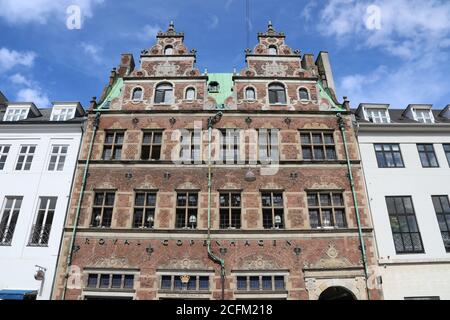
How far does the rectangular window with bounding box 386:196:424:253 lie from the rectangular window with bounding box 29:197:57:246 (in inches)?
729

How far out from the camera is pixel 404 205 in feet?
59.8

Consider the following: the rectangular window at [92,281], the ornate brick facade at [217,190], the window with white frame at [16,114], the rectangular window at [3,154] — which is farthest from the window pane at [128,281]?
the window with white frame at [16,114]

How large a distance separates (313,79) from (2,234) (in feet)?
66.7

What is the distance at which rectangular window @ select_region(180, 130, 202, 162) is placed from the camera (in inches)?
747

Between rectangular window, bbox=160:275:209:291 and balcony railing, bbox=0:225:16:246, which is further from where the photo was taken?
balcony railing, bbox=0:225:16:246

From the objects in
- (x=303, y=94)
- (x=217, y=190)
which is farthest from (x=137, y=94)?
(x=303, y=94)

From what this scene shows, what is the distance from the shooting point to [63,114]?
21.1 m

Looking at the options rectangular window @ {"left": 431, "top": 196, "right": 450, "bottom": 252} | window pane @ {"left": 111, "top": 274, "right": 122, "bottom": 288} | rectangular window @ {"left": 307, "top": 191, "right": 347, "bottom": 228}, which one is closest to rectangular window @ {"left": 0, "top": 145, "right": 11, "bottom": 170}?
window pane @ {"left": 111, "top": 274, "right": 122, "bottom": 288}

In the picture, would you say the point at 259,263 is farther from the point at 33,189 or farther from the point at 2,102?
the point at 2,102

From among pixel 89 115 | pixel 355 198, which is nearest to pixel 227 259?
pixel 355 198

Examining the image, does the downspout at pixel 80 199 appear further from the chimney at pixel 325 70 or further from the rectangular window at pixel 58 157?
the chimney at pixel 325 70

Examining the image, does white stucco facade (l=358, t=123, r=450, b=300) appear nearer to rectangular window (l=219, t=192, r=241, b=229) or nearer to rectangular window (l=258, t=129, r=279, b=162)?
rectangular window (l=258, t=129, r=279, b=162)

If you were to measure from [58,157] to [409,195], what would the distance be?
2043 cm
